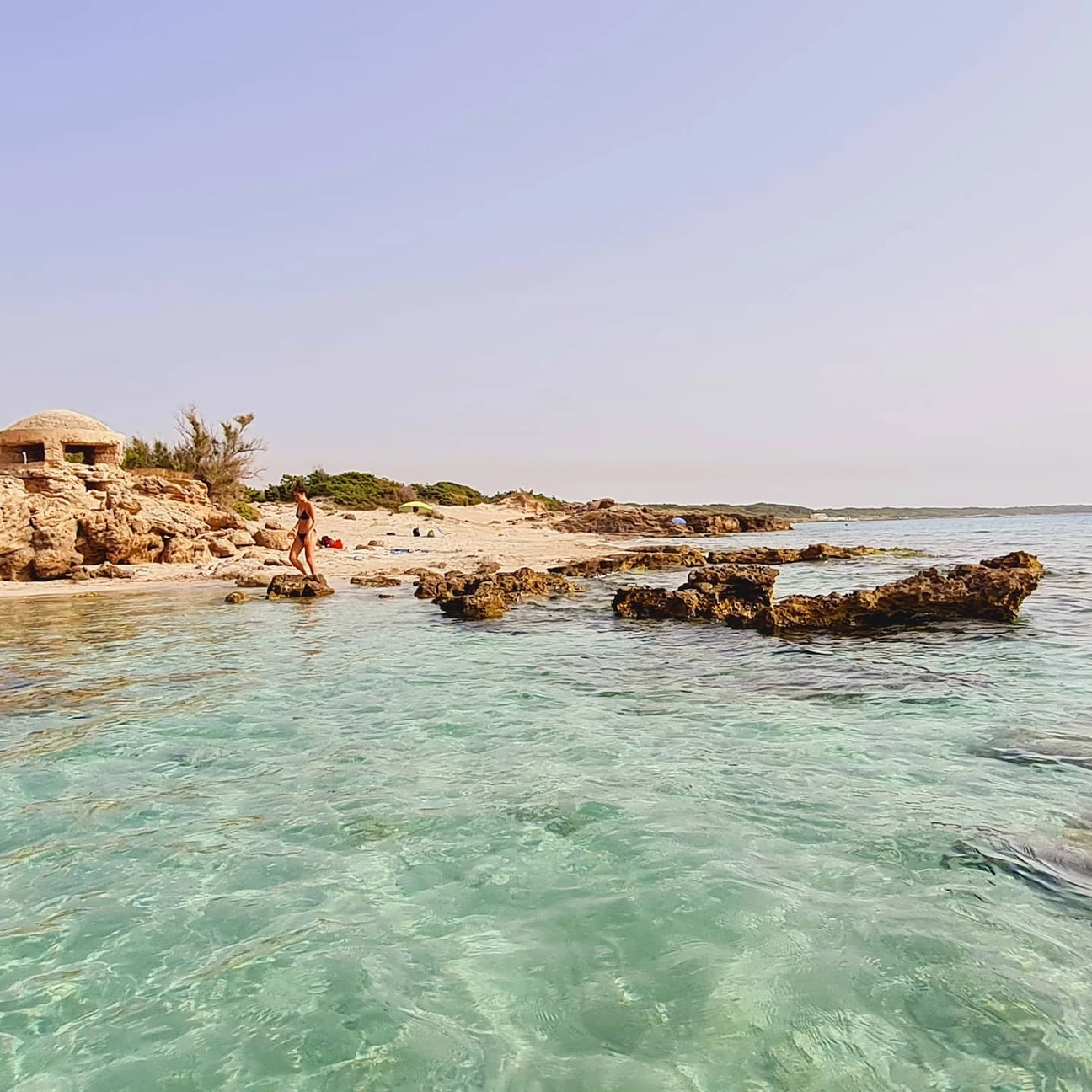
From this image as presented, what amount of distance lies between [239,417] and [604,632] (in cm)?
2547

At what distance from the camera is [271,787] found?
4652 millimetres

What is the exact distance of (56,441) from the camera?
2131cm

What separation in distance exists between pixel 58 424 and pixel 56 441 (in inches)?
26.9

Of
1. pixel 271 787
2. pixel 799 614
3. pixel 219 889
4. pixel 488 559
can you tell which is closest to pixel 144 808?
pixel 271 787

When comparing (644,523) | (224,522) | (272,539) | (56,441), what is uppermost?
(56,441)

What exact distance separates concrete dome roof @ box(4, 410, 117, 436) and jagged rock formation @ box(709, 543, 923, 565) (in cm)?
1757

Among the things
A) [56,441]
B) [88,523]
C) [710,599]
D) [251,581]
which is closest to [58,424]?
[56,441]

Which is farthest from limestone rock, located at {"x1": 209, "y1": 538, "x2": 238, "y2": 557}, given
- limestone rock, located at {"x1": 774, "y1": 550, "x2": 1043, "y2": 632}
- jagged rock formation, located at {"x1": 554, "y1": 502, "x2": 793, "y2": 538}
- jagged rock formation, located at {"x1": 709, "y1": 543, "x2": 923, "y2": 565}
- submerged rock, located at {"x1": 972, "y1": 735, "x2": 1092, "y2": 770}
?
jagged rock formation, located at {"x1": 554, "y1": 502, "x2": 793, "y2": 538}

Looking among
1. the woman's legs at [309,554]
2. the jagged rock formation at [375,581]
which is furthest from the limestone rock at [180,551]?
the jagged rock formation at [375,581]

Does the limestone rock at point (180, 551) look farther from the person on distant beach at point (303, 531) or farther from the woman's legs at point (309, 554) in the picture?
the woman's legs at point (309, 554)

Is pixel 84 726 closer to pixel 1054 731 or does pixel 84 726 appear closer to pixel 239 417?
pixel 1054 731

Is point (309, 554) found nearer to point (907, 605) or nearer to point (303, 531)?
point (303, 531)

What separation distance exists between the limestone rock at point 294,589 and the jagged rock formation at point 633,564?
19.0 feet

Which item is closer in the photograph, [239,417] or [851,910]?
[851,910]
